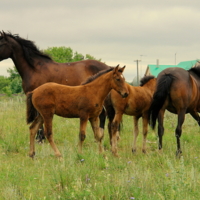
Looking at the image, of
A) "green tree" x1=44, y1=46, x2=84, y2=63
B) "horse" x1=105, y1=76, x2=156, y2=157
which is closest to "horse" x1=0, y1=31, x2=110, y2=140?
"horse" x1=105, y1=76, x2=156, y2=157

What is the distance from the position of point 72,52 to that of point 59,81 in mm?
66017

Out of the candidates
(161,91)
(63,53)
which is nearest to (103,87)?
(161,91)

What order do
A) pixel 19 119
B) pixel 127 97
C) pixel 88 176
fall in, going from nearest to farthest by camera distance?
pixel 88 176
pixel 127 97
pixel 19 119

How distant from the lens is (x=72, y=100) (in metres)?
7.83

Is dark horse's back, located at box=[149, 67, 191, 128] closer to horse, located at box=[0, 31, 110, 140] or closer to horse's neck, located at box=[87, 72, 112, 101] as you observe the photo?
horse's neck, located at box=[87, 72, 112, 101]

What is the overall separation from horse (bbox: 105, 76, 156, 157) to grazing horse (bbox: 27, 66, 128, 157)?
0.56 m

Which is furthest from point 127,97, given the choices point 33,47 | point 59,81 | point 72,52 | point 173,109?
point 72,52

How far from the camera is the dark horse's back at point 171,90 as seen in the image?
8.27m

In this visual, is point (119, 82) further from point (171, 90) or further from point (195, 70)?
point (195, 70)

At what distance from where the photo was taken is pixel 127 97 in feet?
27.5

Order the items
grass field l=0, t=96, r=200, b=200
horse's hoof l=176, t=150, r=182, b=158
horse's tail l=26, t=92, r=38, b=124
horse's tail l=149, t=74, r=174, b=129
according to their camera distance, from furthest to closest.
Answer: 1. horse's tail l=149, t=74, r=174, b=129
2. horse's hoof l=176, t=150, r=182, b=158
3. horse's tail l=26, t=92, r=38, b=124
4. grass field l=0, t=96, r=200, b=200

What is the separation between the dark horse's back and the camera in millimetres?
8273

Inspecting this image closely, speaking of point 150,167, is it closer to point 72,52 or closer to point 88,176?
point 88,176

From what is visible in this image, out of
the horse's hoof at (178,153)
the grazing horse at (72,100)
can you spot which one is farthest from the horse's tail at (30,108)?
the horse's hoof at (178,153)
